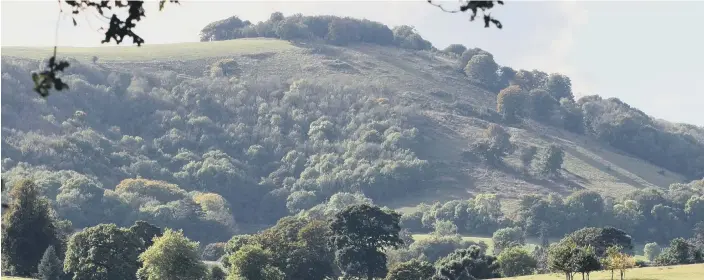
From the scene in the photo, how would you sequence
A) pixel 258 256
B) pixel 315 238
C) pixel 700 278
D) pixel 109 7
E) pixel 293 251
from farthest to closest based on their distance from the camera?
pixel 315 238 → pixel 293 251 → pixel 258 256 → pixel 700 278 → pixel 109 7

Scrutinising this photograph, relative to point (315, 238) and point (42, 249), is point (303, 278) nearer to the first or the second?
point (315, 238)

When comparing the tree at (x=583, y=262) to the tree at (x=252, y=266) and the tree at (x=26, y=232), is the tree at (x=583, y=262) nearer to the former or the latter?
the tree at (x=252, y=266)

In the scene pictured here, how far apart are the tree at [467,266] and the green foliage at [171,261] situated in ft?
82.2

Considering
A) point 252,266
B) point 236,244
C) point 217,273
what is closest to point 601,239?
point 236,244

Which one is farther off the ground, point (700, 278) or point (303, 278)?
point (700, 278)

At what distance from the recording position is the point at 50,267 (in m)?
130

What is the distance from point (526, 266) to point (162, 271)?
45575 mm

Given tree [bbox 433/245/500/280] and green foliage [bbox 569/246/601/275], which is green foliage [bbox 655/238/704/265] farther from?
green foliage [bbox 569/246/601/275]

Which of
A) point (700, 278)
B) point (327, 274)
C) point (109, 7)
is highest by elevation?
point (109, 7)

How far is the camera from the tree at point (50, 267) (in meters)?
129

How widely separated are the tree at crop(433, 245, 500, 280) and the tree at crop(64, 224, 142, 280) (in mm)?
29450

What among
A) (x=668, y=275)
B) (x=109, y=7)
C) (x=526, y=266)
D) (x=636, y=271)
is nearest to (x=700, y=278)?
(x=668, y=275)

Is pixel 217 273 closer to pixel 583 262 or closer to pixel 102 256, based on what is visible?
pixel 102 256

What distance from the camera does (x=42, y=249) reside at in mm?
137625
